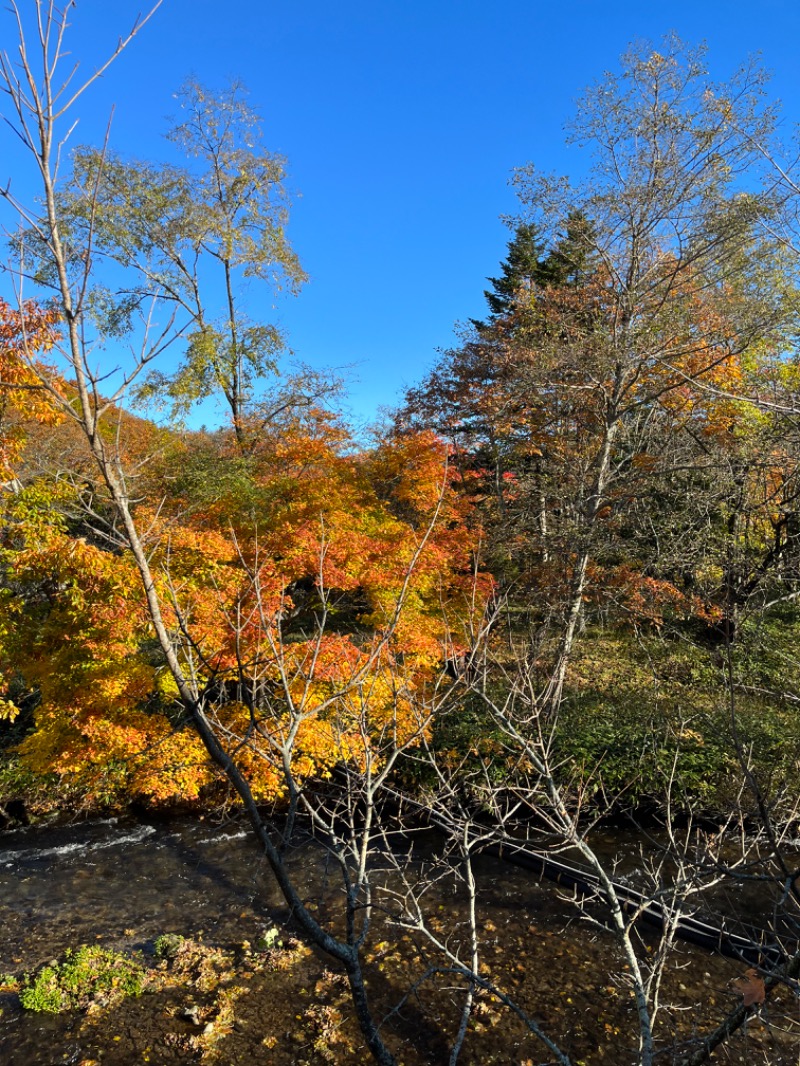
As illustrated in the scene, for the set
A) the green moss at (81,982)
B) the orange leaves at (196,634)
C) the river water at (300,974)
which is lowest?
the river water at (300,974)

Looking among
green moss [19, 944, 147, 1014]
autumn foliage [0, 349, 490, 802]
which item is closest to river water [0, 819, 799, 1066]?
green moss [19, 944, 147, 1014]

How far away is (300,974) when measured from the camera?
591 cm

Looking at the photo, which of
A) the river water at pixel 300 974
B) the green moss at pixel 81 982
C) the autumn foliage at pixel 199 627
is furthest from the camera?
the autumn foliage at pixel 199 627

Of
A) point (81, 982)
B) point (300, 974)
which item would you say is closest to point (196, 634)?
point (81, 982)

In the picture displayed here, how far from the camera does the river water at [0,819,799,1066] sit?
5051mm

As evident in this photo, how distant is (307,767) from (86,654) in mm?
3187

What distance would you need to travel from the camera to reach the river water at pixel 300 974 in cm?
505

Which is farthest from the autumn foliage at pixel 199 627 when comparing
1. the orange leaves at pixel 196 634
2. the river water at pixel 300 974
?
the river water at pixel 300 974

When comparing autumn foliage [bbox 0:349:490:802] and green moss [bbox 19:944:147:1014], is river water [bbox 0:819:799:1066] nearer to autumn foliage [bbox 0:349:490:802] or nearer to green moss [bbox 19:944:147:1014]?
green moss [bbox 19:944:147:1014]

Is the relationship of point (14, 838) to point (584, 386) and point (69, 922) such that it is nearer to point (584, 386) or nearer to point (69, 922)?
point (69, 922)

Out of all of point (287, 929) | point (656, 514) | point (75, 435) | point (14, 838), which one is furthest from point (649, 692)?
point (75, 435)

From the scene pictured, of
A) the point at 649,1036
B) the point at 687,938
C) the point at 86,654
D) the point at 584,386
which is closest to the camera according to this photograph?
the point at 649,1036

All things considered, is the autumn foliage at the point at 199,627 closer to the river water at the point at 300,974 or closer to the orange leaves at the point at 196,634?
the orange leaves at the point at 196,634

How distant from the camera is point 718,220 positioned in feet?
28.4
